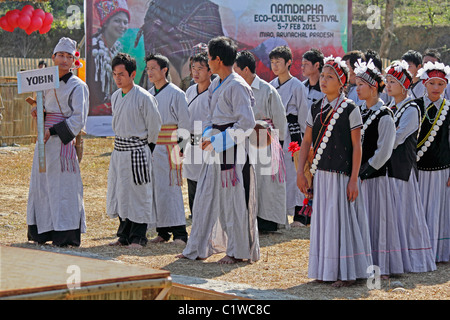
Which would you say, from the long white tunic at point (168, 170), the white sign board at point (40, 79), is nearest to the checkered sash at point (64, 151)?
the white sign board at point (40, 79)

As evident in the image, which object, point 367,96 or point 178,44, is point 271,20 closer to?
point 178,44

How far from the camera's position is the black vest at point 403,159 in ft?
20.3

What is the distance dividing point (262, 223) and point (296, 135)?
1175mm

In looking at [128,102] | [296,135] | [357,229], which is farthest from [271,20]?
[357,229]

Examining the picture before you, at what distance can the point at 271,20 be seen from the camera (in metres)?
17.4

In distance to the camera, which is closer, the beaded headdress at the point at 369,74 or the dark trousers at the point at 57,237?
the beaded headdress at the point at 369,74

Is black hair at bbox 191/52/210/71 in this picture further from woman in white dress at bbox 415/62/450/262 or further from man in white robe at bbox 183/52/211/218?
woman in white dress at bbox 415/62/450/262

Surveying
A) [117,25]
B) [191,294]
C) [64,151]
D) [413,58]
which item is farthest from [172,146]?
[117,25]

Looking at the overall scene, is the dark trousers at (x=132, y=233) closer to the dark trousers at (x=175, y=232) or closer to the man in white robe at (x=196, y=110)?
the dark trousers at (x=175, y=232)

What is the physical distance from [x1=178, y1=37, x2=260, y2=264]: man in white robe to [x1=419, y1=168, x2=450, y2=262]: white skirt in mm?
1628

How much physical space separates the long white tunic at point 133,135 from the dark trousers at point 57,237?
0.49 meters

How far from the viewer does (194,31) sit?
17375 mm

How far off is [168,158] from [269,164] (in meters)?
1.27

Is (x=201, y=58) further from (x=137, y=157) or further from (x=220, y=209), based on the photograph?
(x=220, y=209)
